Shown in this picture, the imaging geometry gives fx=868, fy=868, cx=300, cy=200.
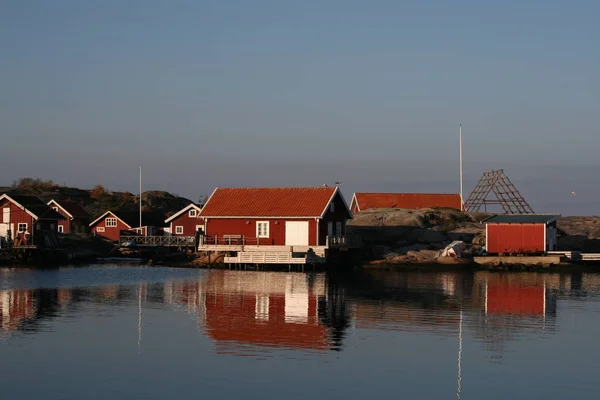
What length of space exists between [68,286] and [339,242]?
73.4ft

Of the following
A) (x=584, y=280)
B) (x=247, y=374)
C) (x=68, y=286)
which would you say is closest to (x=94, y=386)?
(x=247, y=374)

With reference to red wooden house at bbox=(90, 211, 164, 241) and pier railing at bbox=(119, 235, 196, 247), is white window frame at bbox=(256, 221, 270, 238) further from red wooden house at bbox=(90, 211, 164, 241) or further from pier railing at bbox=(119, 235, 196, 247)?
red wooden house at bbox=(90, 211, 164, 241)

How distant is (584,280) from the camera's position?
172 feet

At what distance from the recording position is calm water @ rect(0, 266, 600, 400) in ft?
66.4

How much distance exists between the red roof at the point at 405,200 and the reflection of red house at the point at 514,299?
39911 mm

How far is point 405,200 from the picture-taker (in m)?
91.6

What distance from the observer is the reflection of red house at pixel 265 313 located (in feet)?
87.9

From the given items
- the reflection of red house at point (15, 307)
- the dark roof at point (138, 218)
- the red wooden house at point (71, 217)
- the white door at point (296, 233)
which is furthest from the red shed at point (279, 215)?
the red wooden house at point (71, 217)

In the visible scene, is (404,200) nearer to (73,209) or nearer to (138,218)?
(138,218)

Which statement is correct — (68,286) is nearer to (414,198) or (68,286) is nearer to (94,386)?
(94,386)

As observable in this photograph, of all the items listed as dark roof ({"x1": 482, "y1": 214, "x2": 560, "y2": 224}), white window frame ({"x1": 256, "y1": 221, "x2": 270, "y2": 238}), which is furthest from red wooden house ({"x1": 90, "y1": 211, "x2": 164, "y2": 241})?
dark roof ({"x1": 482, "y1": 214, "x2": 560, "y2": 224})

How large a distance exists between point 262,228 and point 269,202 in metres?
2.34

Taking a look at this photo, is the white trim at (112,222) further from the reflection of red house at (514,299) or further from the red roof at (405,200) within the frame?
the reflection of red house at (514,299)

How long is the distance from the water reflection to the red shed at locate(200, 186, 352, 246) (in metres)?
5.94
